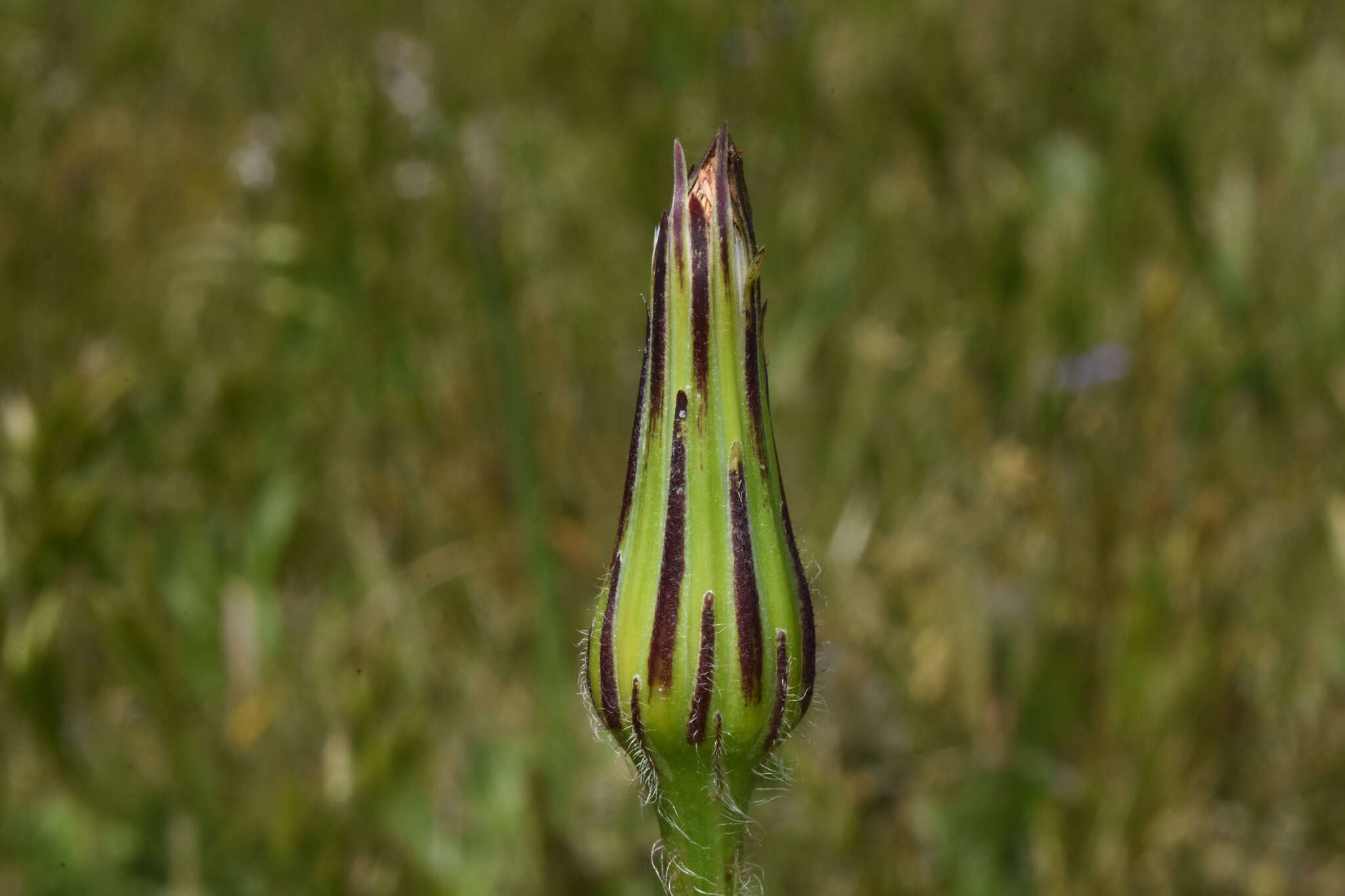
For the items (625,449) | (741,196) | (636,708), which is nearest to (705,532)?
(636,708)

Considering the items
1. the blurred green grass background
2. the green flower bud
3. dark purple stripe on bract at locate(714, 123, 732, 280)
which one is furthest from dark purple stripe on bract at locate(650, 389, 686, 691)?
the blurred green grass background

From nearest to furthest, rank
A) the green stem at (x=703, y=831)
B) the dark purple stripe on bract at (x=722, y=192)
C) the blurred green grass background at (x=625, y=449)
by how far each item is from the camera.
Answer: the dark purple stripe on bract at (x=722, y=192)
the green stem at (x=703, y=831)
the blurred green grass background at (x=625, y=449)

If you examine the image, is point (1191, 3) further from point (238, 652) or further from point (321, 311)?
point (238, 652)

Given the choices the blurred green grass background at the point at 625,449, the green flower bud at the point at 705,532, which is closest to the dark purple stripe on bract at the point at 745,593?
the green flower bud at the point at 705,532

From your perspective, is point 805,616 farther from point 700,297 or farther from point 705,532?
point 700,297

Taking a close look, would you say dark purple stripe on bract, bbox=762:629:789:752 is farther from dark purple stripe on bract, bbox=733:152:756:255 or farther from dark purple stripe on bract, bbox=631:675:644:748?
dark purple stripe on bract, bbox=733:152:756:255

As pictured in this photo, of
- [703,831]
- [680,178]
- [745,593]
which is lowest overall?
[703,831]

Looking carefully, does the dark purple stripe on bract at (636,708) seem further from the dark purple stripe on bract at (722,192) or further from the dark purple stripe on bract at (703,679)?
the dark purple stripe on bract at (722,192)
